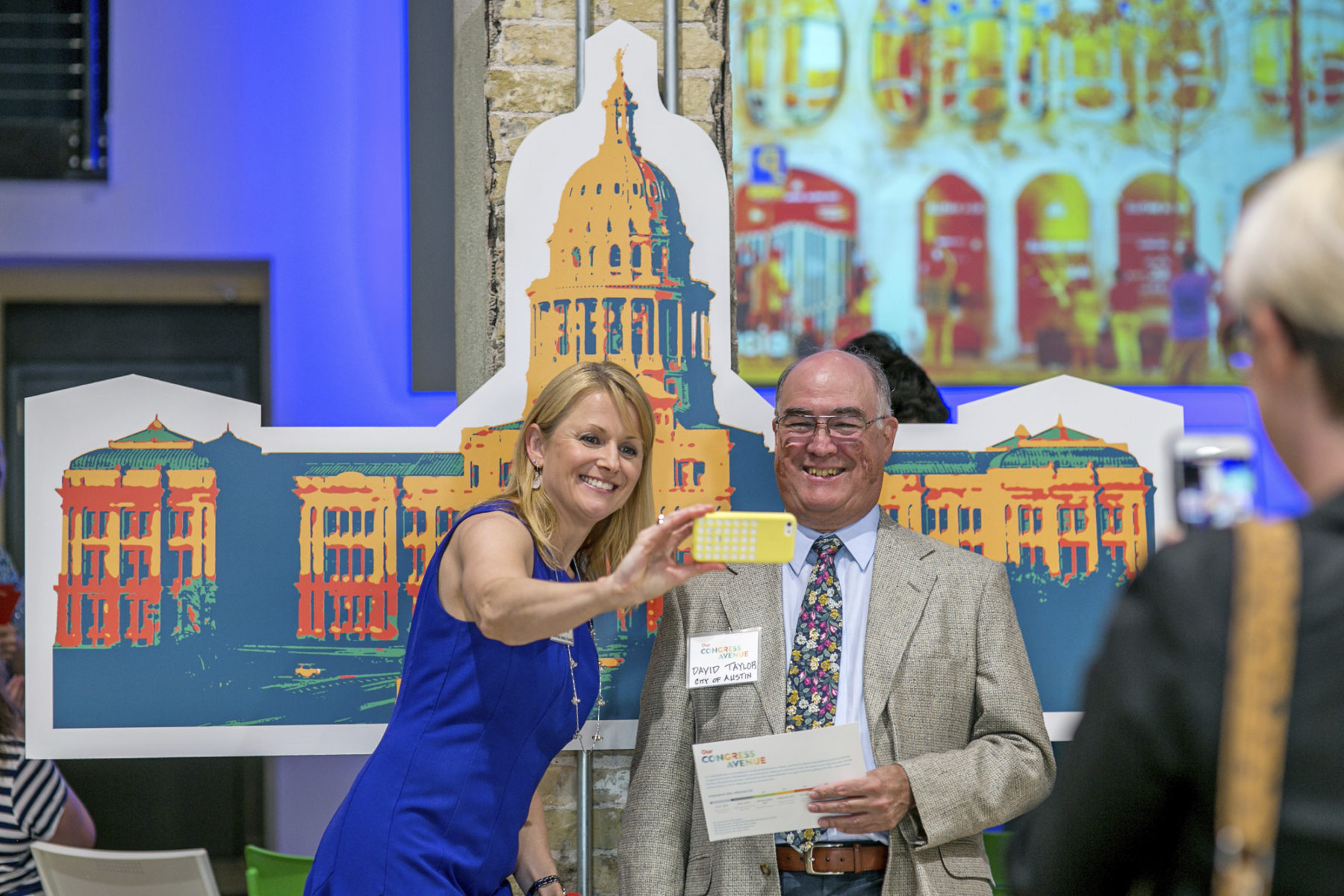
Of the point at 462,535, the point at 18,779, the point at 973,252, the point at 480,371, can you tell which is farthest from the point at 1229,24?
the point at 18,779

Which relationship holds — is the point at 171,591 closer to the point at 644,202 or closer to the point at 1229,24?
the point at 644,202

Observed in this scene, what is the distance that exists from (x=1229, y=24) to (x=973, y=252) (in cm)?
163

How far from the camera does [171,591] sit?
314 centimetres

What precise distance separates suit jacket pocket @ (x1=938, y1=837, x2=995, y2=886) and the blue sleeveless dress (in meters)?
0.93

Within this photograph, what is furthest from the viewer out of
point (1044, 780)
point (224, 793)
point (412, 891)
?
point (224, 793)

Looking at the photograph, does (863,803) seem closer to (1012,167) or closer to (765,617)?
(765,617)

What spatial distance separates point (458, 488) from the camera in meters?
3.15

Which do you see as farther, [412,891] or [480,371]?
[480,371]

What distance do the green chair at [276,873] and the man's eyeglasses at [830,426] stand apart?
1635 mm

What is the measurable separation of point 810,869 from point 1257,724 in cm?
171

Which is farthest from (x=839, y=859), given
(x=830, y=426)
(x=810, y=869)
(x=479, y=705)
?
(x=830, y=426)

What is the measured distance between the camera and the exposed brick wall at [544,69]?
3266 millimetres

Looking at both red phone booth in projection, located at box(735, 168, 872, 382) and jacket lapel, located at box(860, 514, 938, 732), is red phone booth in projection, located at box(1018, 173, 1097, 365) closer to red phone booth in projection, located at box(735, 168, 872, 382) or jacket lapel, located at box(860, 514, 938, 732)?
red phone booth in projection, located at box(735, 168, 872, 382)

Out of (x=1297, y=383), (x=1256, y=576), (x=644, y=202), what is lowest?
(x=1256, y=576)
